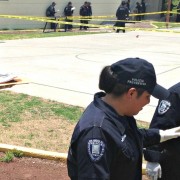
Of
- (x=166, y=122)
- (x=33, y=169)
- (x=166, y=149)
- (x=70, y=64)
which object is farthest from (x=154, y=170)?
(x=70, y=64)

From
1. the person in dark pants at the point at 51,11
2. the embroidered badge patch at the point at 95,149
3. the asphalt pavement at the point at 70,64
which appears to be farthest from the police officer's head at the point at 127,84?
the person in dark pants at the point at 51,11

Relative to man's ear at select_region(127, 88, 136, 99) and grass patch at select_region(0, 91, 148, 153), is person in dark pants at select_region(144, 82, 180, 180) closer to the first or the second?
man's ear at select_region(127, 88, 136, 99)

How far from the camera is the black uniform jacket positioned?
1.87m

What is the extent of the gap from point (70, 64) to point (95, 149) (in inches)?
383

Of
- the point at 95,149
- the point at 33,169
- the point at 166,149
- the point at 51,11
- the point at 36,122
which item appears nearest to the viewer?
the point at 95,149

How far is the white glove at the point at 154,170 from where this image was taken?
9.52ft

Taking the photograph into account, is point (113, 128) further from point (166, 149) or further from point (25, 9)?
point (25, 9)

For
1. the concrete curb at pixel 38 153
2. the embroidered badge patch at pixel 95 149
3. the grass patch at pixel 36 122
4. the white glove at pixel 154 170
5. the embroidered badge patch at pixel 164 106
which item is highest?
the embroidered badge patch at pixel 95 149

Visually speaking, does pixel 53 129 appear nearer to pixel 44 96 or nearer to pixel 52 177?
pixel 52 177

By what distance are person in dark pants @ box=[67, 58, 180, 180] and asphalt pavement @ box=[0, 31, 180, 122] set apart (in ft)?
14.8

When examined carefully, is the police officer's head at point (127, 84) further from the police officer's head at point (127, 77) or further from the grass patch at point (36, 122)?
the grass patch at point (36, 122)

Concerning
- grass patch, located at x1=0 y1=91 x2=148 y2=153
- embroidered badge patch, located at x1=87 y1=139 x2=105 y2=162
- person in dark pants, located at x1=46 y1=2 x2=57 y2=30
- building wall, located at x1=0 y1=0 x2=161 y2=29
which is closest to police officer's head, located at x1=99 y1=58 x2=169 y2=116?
embroidered badge patch, located at x1=87 y1=139 x2=105 y2=162

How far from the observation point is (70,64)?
11.5 meters

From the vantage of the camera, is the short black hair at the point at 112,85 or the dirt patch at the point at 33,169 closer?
the short black hair at the point at 112,85
